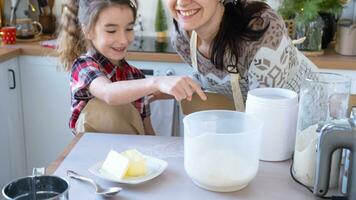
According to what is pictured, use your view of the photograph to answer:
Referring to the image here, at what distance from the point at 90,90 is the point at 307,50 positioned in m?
1.24

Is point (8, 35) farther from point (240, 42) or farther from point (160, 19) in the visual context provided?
point (240, 42)

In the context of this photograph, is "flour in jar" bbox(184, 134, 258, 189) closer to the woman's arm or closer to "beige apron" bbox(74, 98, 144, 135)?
"beige apron" bbox(74, 98, 144, 135)

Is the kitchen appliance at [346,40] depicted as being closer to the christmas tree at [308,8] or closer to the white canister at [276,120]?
the christmas tree at [308,8]

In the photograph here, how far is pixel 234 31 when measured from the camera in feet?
4.53

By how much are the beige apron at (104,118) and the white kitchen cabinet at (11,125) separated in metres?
1.03

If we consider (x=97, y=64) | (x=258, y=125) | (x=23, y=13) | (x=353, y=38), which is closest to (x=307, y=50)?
(x=353, y=38)

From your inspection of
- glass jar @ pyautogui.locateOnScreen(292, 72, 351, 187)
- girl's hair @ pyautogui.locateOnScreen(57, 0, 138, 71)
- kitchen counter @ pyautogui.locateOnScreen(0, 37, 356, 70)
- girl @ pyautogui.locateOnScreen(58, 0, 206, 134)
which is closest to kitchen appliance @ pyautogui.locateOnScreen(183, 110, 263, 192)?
glass jar @ pyautogui.locateOnScreen(292, 72, 351, 187)

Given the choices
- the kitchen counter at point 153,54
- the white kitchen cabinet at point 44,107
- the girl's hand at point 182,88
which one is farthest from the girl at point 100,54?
the white kitchen cabinet at point 44,107

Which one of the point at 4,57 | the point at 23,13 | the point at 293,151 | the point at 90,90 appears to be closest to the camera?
the point at 293,151

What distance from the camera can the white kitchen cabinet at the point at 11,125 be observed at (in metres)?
2.23

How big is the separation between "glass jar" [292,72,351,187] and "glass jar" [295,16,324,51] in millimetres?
1204

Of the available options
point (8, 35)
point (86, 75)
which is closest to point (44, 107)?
point (8, 35)

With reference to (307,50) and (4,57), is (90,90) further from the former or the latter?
(307,50)

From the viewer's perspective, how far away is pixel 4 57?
215 cm
